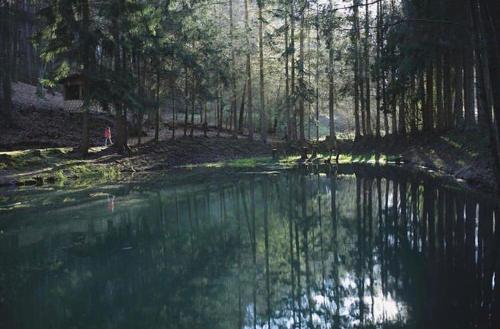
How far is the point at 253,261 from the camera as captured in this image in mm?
9930

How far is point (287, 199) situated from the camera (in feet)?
58.1

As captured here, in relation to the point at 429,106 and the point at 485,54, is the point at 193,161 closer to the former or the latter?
the point at 429,106

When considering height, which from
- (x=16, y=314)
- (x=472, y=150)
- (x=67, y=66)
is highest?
(x=67, y=66)

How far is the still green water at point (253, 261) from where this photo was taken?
23.3 ft

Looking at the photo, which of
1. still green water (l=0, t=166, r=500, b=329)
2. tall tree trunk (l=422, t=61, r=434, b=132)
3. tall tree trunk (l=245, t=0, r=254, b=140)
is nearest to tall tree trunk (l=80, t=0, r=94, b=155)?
still green water (l=0, t=166, r=500, b=329)

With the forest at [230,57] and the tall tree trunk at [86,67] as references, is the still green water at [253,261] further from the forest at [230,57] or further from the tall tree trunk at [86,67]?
the tall tree trunk at [86,67]

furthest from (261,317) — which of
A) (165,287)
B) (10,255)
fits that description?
(10,255)

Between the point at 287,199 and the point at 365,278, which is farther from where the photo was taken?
the point at 287,199

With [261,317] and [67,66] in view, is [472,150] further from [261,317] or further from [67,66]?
[67,66]

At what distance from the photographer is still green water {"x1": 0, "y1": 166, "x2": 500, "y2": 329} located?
7.09 metres

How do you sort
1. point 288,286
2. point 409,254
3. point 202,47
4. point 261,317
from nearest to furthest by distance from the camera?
point 261,317 < point 288,286 < point 409,254 < point 202,47

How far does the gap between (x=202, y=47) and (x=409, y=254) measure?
1151 inches

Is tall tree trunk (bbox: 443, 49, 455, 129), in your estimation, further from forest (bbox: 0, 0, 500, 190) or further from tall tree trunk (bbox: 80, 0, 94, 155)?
tall tree trunk (bbox: 80, 0, 94, 155)

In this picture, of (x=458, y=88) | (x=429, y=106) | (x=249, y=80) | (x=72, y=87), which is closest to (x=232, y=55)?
(x=249, y=80)
